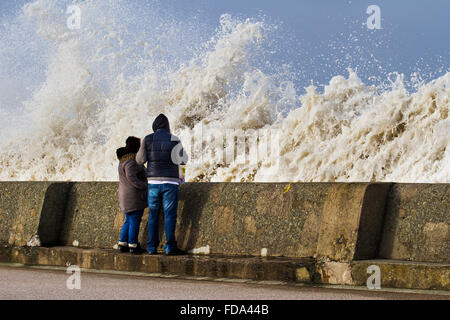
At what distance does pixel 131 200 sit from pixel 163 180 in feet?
1.53

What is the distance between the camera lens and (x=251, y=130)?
12789mm

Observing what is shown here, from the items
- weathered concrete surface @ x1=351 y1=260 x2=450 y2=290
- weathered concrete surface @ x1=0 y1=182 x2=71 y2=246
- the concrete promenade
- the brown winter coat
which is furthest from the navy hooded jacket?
weathered concrete surface @ x1=351 y1=260 x2=450 y2=290

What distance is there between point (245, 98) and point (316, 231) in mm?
7338

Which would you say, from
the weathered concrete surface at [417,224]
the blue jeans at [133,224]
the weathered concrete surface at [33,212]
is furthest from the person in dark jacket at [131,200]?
the weathered concrete surface at [417,224]

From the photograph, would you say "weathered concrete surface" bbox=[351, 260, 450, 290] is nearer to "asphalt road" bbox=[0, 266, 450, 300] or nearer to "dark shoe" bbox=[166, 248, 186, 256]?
"asphalt road" bbox=[0, 266, 450, 300]

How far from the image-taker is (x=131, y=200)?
294 inches

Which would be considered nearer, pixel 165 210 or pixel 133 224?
pixel 165 210

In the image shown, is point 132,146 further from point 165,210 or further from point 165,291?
point 165,291

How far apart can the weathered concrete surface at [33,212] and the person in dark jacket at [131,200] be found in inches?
45.0

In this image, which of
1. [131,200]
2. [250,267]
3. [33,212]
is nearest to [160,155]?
[131,200]

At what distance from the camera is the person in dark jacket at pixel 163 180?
723cm

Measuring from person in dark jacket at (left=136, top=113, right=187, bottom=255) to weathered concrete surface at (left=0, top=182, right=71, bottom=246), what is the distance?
152cm

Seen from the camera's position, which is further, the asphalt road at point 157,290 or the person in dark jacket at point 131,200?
the person in dark jacket at point 131,200

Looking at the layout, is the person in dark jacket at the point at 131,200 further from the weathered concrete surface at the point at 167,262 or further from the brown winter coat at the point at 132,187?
the weathered concrete surface at the point at 167,262
